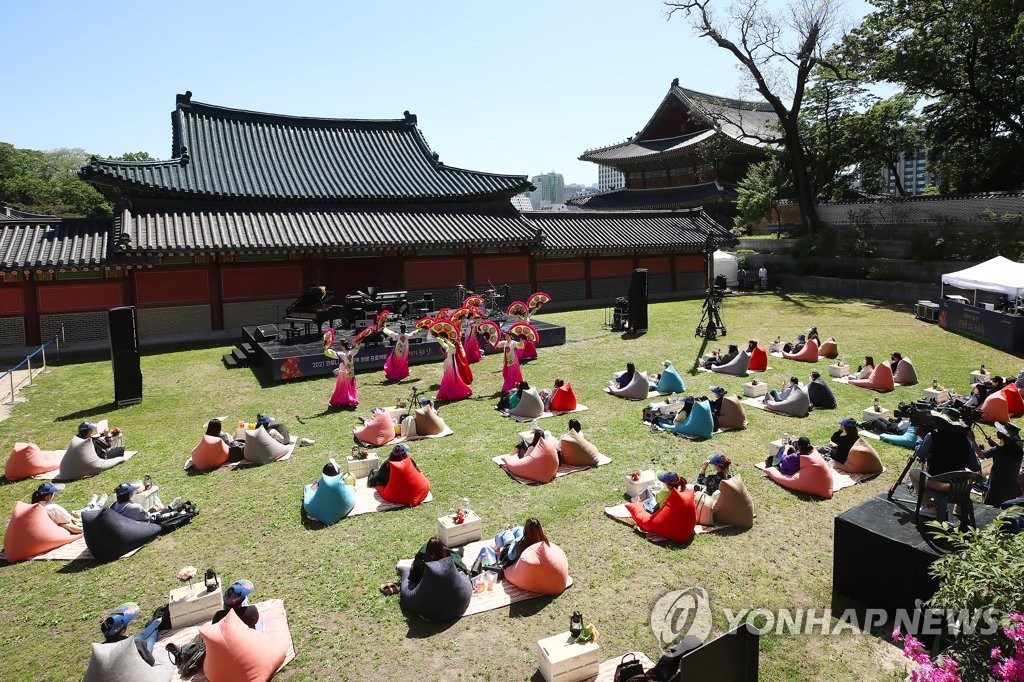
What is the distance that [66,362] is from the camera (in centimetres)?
1919

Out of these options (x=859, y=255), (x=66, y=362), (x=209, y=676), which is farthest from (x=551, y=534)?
(x=859, y=255)

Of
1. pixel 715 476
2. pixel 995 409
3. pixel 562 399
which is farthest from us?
pixel 562 399

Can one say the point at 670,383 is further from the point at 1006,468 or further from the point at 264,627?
the point at 264,627

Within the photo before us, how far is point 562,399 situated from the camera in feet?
44.6

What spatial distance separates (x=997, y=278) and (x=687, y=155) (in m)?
25.1

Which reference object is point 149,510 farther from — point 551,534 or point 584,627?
point 584,627

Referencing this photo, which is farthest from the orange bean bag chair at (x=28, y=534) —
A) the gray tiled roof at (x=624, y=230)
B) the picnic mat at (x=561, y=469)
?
the gray tiled roof at (x=624, y=230)

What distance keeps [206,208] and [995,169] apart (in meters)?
36.3

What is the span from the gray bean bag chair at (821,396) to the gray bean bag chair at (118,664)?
492 inches

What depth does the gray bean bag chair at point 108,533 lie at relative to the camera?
310 inches

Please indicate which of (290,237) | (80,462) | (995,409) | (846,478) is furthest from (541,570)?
(290,237)

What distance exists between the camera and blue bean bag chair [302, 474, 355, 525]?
8.77m

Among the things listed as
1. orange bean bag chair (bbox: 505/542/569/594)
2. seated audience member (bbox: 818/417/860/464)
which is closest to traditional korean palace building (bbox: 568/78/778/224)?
seated audience member (bbox: 818/417/860/464)

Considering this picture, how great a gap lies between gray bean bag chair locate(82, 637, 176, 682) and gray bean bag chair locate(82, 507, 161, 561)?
2.82 metres
